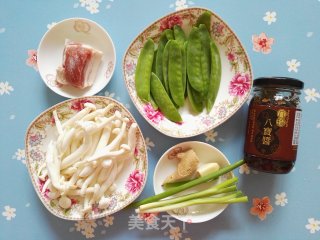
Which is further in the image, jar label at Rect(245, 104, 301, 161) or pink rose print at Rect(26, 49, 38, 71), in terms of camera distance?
pink rose print at Rect(26, 49, 38, 71)

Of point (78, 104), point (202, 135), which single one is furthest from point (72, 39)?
point (202, 135)

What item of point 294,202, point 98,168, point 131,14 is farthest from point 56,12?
point 294,202

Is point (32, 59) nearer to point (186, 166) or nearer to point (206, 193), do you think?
point (186, 166)

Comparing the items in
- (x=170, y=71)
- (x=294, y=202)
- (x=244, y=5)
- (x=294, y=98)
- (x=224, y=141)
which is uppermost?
(x=244, y=5)

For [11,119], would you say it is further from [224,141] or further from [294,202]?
[294,202]

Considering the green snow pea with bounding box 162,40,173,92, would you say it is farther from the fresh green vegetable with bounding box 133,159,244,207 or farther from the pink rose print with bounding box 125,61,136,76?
the fresh green vegetable with bounding box 133,159,244,207

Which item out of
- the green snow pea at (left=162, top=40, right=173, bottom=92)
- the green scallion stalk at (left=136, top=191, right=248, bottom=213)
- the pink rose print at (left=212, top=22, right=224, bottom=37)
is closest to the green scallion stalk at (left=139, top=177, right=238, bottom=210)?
the green scallion stalk at (left=136, top=191, right=248, bottom=213)
